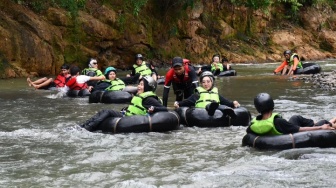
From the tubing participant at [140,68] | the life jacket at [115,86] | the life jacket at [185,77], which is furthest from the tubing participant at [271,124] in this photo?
the tubing participant at [140,68]

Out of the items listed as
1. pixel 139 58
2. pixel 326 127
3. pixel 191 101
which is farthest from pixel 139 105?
pixel 139 58

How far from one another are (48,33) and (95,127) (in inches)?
546

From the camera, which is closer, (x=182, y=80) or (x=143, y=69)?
(x=182, y=80)

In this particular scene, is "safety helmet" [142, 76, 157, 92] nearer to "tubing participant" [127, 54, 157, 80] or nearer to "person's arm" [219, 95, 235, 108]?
"person's arm" [219, 95, 235, 108]

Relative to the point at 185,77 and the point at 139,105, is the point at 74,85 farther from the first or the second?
the point at 139,105

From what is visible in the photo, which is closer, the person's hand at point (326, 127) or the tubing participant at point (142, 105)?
the person's hand at point (326, 127)

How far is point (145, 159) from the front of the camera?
21.9ft

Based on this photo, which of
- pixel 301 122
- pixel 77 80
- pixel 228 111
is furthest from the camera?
pixel 77 80

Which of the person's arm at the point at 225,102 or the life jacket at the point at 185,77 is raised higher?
the life jacket at the point at 185,77

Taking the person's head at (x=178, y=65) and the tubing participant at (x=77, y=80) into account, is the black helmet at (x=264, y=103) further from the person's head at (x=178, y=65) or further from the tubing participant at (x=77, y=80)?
the tubing participant at (x=77, y=80)

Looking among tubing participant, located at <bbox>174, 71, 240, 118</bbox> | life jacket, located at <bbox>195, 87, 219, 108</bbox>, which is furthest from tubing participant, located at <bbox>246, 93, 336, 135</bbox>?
life jacket, located at <bbox>195, 87, 219, 108</bbox>

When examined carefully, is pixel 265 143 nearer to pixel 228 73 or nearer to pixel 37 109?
pixel 37 109

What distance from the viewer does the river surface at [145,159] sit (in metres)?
5.60

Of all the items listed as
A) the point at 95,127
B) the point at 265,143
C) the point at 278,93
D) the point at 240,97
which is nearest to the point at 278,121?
the point at 265,143
